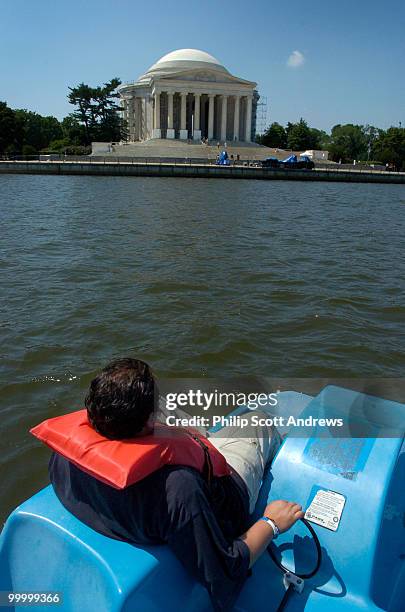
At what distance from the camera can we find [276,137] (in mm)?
89375

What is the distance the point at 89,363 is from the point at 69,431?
441cm

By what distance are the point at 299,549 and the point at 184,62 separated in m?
90.0

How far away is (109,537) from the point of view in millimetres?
1989

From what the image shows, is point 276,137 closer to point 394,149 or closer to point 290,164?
point 394,149

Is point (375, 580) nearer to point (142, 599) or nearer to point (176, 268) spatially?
point (142, 599)

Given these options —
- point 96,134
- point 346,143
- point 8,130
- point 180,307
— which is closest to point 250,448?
point 180,307

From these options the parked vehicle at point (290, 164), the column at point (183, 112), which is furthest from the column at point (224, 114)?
the parked vehicle at point (290, 164)

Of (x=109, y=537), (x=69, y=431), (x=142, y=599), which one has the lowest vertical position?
(x=142, y=599)

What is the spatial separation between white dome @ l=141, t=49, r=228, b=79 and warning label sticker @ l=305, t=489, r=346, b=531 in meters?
86.0

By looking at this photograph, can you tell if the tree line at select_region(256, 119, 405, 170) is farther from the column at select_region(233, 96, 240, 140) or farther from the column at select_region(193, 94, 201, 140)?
the column at select_region(193, 94, 201, 140)

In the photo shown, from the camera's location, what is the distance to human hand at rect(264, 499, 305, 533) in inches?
90.6

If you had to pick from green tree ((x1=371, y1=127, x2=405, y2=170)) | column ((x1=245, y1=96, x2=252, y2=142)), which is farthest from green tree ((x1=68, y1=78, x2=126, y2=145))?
green tree ((x1=371, y1=127, x2=405, y2=170))

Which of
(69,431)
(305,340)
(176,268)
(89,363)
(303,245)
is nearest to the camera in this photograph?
(69,431)

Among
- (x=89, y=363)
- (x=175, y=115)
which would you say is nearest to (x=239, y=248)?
(x=89, y=363)
